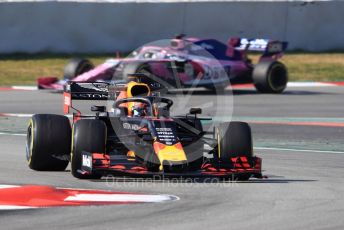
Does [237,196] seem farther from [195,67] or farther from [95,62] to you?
[95,62]

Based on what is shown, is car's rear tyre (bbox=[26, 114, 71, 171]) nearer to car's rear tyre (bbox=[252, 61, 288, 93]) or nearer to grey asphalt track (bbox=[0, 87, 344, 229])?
grey asphalt track (bbox=[0, 87, 344, 229])

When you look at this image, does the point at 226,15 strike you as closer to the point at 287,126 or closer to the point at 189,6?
the point at 189,6

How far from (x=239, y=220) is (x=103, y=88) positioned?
13.9ft

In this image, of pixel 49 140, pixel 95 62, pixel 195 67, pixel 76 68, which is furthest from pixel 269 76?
pixel 49 140

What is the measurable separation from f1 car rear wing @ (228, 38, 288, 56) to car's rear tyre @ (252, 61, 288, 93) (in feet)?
1.32

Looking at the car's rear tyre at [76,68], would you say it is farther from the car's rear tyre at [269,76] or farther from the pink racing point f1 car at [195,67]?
the car's rear tyre at [269,76]

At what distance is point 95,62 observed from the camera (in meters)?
27.3

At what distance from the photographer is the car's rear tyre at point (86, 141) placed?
10000 mm

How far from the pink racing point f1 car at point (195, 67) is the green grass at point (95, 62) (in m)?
3.13

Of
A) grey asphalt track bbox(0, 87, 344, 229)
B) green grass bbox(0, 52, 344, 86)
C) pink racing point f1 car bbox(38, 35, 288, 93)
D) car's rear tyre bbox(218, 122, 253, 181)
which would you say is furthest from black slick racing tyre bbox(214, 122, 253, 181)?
green grass bbox(0, 52, 344, 86)

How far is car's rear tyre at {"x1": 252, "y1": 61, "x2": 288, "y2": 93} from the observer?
22.5m

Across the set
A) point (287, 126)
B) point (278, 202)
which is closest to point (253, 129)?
point (287, 126)

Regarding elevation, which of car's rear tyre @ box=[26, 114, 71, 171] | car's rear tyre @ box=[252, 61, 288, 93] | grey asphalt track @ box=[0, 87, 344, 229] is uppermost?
car's rear tyre @ box=[252, 61, 288, 93]

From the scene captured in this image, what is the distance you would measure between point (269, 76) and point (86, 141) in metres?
13.0
